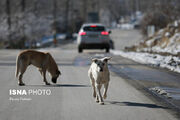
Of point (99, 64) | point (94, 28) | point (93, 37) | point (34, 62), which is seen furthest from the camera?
point (94, 28)

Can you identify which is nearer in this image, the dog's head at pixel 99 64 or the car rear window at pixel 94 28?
the dog's head at pixel 99 64

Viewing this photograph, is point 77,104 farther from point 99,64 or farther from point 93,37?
point 93,37

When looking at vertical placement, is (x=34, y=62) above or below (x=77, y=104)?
above

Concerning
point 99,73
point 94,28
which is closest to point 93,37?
point 94,28

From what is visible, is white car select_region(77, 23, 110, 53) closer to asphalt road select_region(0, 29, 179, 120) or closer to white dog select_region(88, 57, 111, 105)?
asphalt road select_region(0, 29, 179, 120)

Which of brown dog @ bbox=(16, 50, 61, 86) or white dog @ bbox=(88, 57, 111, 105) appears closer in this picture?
white dog @ bbox=(88, 57, 111, 105)

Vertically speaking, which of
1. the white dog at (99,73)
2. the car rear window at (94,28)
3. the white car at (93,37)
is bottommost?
the white car at (93,37)

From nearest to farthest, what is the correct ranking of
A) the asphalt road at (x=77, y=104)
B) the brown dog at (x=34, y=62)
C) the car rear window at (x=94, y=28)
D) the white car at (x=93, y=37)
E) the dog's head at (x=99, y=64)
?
the asphalt road at (x=77, y=104)
the dog's head at (x=99, y=64)
the brown dog at (x=34, y=62)
the white car at (x=93, y=37)
the car rear window at (x=94, y=28)

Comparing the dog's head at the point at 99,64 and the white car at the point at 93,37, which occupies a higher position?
the dog's head at the point at 99,64

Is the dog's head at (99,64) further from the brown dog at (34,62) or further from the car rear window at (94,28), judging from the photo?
the car rear window at (94,28)

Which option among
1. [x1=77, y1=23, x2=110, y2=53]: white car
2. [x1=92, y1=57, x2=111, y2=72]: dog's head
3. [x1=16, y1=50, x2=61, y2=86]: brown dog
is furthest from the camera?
[x1=77, y1=23, x2=110, y2=53]: white car

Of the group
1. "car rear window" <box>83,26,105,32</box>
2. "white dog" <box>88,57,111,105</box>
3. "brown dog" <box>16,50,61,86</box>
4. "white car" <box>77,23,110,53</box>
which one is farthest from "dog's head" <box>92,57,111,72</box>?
"car rear window" <box>83,26,105,32</box>

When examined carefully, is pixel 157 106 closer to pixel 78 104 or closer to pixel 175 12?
pixel 78 104

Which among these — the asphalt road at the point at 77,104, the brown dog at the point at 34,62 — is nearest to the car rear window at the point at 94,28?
the asphalt road at the point at 77,104
